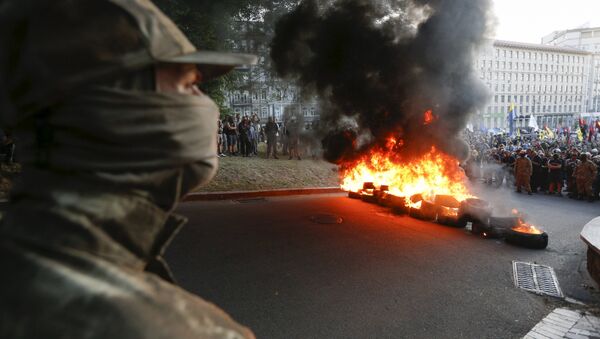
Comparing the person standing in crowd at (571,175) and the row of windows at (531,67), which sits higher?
the row of windows at (531,67)

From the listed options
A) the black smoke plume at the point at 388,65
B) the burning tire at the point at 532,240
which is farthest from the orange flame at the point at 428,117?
the burning tire at the point at 532,240

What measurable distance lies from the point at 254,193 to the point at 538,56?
355ft

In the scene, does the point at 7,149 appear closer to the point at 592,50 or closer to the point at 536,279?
the point at 536,279

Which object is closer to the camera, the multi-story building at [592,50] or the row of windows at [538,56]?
the row of windows at [538,56]

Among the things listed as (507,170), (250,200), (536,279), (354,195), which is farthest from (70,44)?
(507,170)

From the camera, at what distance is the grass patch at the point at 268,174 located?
1336 cm

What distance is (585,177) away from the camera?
567 inches

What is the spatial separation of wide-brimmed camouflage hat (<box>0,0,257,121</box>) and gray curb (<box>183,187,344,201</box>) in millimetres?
10056

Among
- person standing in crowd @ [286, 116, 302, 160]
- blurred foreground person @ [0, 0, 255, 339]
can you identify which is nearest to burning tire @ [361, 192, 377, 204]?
person standing in crowd @ [286, 116, 302, 160]

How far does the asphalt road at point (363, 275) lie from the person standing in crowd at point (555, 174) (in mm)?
6826

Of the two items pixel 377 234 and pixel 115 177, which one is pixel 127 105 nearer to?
pixel 115 177

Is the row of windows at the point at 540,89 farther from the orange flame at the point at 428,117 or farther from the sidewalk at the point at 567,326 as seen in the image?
the sidewalk at the point at 567,326

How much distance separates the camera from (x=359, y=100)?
14172mm

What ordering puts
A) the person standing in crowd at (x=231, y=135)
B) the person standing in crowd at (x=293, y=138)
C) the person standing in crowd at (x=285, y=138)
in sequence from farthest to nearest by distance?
the person standing in crowd at (x=285, y=138) < the person standing in crowd at (x=293, y=138) < the person standing in crowd at (x=231, y=135)
